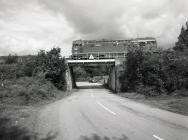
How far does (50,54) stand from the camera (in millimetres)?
34094

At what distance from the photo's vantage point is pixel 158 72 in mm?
26438

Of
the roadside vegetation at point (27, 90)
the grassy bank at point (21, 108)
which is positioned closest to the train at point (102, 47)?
the roadside vegetation at point (27, 90)

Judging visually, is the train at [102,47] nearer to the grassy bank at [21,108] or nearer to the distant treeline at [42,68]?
the distant treeline at [42,68]

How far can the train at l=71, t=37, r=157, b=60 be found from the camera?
4706 centimetres

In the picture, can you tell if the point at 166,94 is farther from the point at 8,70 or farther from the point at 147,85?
the point at 8,70

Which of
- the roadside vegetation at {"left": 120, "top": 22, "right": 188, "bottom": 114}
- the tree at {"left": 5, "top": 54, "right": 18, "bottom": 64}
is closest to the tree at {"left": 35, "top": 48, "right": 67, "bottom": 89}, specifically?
the roadside vegetation at {"left": 120, "top": 22, "right": 188, "bottom": 114}

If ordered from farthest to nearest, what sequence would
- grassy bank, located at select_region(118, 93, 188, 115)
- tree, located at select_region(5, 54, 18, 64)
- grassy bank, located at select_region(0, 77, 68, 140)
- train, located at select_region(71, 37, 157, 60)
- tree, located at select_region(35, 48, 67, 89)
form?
tree, located at select_region(5, 54, 18, 64) < train, located at select_region(71, 37, 157, 60) < tree, located at select_region(35, 48, 67, 89) < grassy bank, located at select_region(118, 93, 188, 115) < grassy bank, located at select_region(0, 77, 68, 140)

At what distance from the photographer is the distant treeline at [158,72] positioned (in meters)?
24.5

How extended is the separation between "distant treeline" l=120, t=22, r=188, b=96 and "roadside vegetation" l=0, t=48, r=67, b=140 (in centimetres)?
1100

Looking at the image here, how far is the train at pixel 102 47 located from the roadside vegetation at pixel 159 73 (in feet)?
58.0

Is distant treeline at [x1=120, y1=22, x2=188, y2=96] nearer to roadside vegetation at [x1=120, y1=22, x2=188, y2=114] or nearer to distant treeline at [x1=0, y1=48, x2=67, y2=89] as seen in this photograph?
roadside vegetation at [x1=120, y1=22, x2=188, y2=114]

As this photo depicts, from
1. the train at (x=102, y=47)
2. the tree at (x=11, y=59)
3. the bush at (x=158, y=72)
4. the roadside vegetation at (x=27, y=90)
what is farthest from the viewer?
the tree at (x=11, y=59)

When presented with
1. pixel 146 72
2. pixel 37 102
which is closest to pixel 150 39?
pixel 146 72

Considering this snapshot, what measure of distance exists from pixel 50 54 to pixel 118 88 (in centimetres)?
1265
